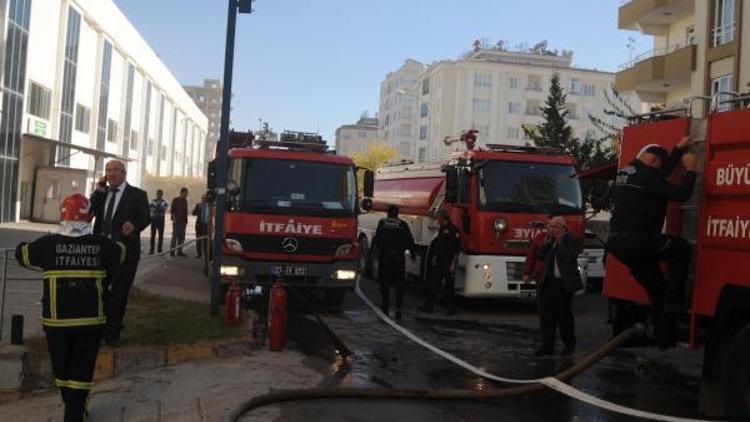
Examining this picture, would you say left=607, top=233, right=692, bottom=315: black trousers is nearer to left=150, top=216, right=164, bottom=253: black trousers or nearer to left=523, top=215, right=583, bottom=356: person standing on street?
left=523, top=215, right=583, bottom=356: person standing on street

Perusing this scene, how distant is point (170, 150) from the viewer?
82.2 metres

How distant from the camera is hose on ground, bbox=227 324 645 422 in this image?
20.3ft

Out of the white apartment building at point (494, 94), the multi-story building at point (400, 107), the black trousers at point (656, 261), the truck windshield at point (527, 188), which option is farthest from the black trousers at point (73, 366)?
the multi-story building at point (400, 107)

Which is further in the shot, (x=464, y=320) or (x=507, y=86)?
(x=507, y=86)

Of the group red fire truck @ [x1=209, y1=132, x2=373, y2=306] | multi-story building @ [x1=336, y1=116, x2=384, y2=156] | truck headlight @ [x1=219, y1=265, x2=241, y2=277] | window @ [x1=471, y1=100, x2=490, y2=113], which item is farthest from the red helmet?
multi-story building @ [x1=336, y1=116, x2=384, y2=156]

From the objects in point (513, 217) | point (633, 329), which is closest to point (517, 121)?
point (513, 217)

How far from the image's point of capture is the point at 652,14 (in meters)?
28.1

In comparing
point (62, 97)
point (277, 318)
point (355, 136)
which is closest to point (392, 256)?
point (277, 318)

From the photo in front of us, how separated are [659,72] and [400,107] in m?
86.7

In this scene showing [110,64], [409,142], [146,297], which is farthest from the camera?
[409,142]

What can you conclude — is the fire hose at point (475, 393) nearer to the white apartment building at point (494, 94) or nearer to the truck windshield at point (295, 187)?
the truck windshield at point (295, 187)

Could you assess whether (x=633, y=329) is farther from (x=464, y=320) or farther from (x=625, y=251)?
(x=464, y=320)

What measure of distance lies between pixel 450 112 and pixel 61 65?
5412 cm

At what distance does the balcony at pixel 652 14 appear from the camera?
2691cm
